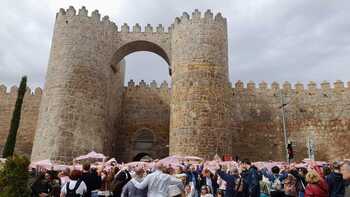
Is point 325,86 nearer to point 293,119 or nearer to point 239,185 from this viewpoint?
point 293,119

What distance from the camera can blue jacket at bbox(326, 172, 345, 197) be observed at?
4164 mm

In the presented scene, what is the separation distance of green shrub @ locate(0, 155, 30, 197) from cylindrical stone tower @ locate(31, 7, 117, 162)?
33.9ft

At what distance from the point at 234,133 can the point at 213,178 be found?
42.4ft

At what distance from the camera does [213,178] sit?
9.15 m

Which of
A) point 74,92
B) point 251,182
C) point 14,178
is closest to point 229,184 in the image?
point 251,182

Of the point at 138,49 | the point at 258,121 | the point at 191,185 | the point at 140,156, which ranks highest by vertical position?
the point at 138,49

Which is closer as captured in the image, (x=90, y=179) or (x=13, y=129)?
(x=90, y=179)

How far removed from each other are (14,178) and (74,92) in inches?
466

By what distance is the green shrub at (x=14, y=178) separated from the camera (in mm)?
6516

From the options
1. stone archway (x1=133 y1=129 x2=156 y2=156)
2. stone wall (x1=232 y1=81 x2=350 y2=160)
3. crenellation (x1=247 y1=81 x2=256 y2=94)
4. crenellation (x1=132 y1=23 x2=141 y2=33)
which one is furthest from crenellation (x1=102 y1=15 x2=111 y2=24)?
crenellation (x1=247 y1=81 x2=256 y2=94)

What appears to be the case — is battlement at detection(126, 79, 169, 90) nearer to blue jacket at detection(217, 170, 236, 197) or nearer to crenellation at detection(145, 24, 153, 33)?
crenellation at detection(145, 24, 153, 33)

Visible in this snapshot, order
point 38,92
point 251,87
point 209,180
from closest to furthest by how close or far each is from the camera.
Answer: point 209,180
point 251,87
point 38,92

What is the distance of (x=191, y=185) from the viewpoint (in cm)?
718

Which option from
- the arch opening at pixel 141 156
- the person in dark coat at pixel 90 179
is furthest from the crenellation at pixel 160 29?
the person in dark coat at pixel 90 179
